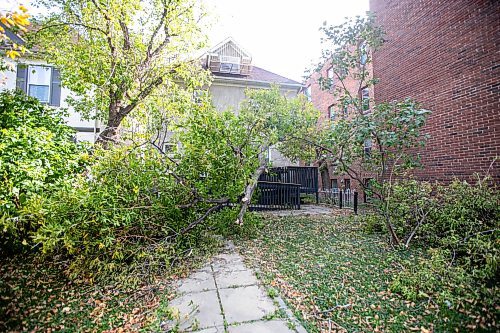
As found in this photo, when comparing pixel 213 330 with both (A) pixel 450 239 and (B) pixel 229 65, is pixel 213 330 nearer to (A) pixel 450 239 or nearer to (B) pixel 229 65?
(A) pixel 450 239

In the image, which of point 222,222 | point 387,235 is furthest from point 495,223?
point 222,222

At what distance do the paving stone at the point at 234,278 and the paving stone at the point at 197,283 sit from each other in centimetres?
11

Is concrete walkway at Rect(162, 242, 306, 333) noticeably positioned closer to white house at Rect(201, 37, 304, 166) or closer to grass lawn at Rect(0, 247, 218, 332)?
grass lawn at Rect(0, 247, 218, 332)

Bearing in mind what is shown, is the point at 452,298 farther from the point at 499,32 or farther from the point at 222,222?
the point at 499,32

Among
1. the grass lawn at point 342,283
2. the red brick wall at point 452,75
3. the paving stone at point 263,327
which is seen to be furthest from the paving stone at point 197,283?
the red brick wall at point 452,75

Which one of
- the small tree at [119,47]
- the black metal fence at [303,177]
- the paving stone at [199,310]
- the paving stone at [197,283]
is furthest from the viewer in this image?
the black metal fence at [303,177]

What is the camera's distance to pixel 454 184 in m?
4.77

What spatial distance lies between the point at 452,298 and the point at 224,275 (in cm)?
271

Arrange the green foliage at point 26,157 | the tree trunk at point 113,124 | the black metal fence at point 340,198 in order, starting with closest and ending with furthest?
the green foliage at point 26,157 → the tree trunk at point 113,124 → the black metal fence at point 340,198

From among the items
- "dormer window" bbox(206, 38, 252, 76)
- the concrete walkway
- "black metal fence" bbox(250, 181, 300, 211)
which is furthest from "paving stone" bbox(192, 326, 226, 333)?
"dormer window" bbox(206, 38, 252, 76)

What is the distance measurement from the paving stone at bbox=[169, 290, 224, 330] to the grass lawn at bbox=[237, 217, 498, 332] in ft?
2.59

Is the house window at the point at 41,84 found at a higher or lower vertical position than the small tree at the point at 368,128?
higher

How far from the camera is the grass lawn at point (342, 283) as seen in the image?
7.85 ft

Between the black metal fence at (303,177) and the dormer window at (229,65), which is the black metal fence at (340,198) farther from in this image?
the dormer window at (229,65)
